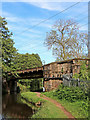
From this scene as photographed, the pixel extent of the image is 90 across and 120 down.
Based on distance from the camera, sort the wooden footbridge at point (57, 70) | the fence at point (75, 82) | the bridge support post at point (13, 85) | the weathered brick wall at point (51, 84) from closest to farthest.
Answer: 1. the fence at point (75, 82)
2. the wooden footbridge at point (57, 70)
3. the weathered brick wall at point (51, 84)
4. the bridge support post at point (13, 85)

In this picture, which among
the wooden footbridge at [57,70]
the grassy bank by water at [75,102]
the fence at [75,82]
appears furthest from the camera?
the wooden footbridge at [57,70]

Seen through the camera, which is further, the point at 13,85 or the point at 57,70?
the point at 13,85

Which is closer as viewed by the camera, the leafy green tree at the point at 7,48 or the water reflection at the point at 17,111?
the water reflection at the point at 17,111

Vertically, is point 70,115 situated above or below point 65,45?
below

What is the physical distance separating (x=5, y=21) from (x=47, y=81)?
13492 mm

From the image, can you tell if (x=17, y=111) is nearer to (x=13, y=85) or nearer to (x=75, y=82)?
(x=75, y=82)

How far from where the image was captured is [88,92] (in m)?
13.8

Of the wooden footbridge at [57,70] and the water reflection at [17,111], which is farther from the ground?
the wooden footbridge at [57,70]

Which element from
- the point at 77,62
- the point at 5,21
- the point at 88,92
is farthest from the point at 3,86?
the point at 88,92

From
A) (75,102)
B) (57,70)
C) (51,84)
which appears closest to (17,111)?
(75,102)

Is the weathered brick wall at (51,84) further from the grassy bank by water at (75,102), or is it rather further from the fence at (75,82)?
the grassy bank by water at (75,102)

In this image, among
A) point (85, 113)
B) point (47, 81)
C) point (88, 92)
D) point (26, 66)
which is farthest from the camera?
point (26, 66)

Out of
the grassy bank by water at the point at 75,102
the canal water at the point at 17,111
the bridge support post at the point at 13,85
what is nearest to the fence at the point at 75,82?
the grassy bank by water at the point at 75,102

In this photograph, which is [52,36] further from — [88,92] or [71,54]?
[88,92]
